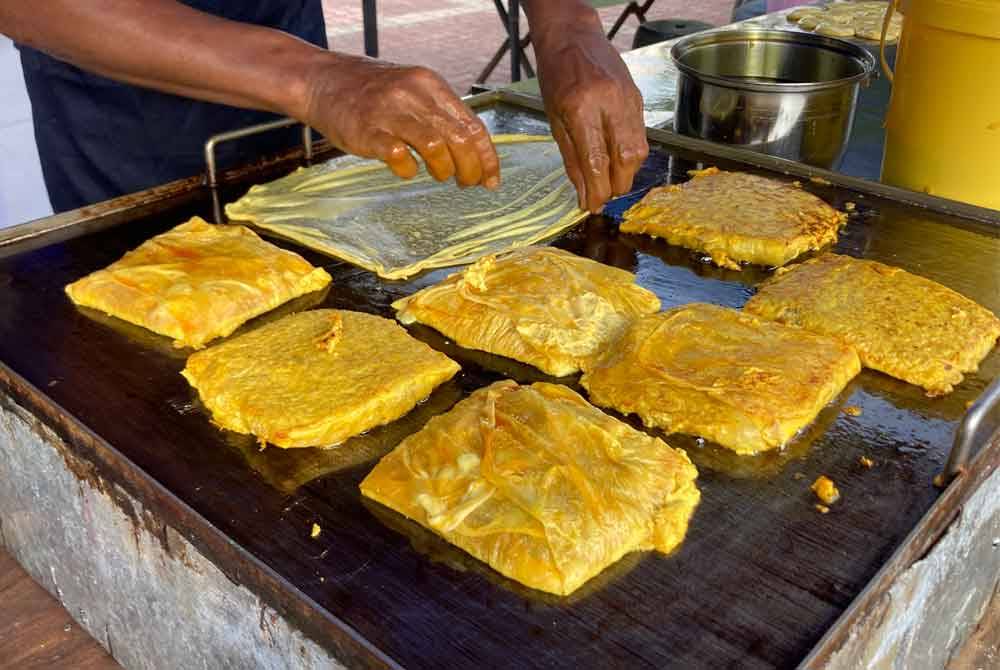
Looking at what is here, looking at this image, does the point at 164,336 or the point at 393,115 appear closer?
the point at 393,115

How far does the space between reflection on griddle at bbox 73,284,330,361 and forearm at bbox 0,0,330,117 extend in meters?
0.50

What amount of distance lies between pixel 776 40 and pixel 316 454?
2680 millimetres

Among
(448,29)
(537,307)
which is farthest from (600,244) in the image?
(448,29)

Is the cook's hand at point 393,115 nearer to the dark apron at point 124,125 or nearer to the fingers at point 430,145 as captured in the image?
the fingers at point 430,145

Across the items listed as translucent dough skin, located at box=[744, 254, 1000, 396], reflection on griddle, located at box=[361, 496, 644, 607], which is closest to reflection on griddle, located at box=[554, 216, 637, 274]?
translucent dough skin, located at box=[744, 254, 1000, 396]

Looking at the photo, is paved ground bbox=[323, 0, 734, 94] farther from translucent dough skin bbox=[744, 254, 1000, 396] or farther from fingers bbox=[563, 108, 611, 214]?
translucent dough skin bbox=[744, 254, 1000, 396]

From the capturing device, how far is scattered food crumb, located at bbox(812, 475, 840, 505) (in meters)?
1.85

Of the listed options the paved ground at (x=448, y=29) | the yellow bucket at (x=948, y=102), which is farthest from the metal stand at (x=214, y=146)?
the paved ground at (x=448, y=29)

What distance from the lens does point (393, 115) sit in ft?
7.42

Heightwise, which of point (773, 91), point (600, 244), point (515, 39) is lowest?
point (515, 39)

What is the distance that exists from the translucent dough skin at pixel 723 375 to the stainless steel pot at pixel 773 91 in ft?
3.80

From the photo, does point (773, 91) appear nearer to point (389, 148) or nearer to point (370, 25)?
point (389, 148)

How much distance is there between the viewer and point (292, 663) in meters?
1.70

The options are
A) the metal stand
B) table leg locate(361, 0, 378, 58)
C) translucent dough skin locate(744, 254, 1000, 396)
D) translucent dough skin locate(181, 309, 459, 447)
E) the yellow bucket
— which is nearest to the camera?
translucent dough skin locate(181, 309, 459, 447)
